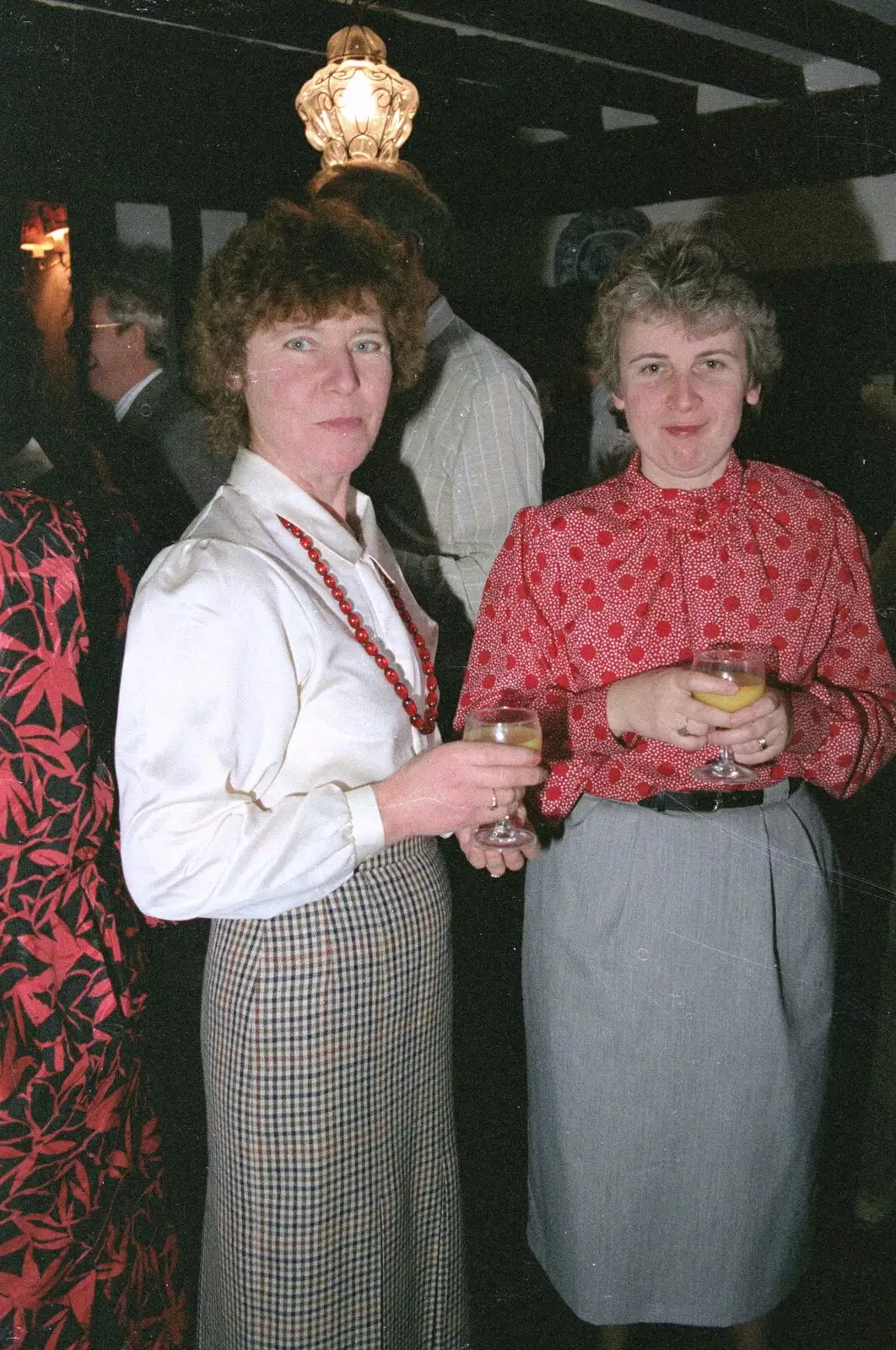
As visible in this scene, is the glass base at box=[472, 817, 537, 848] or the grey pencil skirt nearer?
the glass base at box=[472, 817, 537, 848]

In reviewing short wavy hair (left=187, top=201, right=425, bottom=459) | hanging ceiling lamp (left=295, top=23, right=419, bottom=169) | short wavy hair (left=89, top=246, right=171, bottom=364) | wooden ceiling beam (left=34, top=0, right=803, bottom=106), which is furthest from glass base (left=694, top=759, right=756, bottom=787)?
wooden ceiling beam (left=34, top=0, right=803, bottom=106)

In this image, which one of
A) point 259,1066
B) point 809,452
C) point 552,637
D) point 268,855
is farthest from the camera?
point 809,452

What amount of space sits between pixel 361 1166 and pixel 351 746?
1.99ft

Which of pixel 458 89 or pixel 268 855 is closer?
pixel 268 855

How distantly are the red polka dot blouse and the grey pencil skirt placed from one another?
0.33 feet

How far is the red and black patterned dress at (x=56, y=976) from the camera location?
1359 mm

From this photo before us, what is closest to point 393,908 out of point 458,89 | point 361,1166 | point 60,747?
point 361,1166

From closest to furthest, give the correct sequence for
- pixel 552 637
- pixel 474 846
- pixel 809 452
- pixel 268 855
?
pixel 268 855 → pixel 474 846 → pixel 552 637 → pixel 809 452

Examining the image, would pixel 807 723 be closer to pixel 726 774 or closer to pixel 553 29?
pixel 726 774

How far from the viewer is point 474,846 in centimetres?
156

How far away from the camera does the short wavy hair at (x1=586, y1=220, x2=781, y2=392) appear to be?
155 cm

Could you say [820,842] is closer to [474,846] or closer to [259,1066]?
[474,846]

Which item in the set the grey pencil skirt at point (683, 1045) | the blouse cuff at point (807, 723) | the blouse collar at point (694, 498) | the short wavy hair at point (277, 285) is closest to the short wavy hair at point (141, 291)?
the short wavy hair at point (277, 285)

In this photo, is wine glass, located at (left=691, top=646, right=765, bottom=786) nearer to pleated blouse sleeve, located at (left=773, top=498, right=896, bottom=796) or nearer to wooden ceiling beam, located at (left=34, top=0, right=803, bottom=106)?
pleated blouse sleeve, located at (left=773, top=498, right=896, bottom=796)
